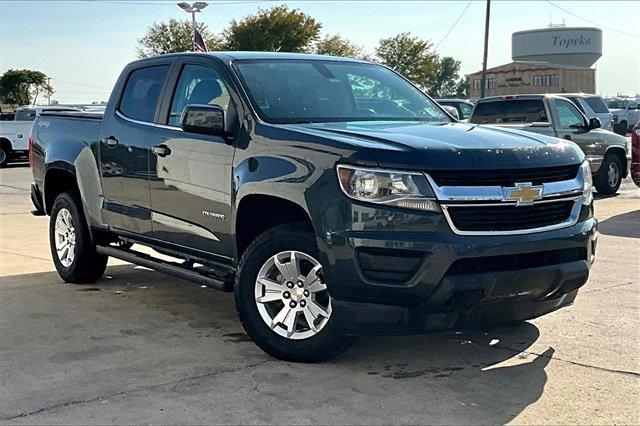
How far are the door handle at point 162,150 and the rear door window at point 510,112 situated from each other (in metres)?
8.82

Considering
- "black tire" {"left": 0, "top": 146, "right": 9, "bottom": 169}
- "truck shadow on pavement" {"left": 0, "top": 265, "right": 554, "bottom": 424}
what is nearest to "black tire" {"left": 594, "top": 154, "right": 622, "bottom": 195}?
"truck shadow on pavement" {"left": 0, "top": 265, "right": 554, "bottom": 424}

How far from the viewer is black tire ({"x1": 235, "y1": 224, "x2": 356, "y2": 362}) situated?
4.75m

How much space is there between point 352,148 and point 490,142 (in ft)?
2.68

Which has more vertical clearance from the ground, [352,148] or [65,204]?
[352,148]

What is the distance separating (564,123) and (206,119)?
999 centimetres

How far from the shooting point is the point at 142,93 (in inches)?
260

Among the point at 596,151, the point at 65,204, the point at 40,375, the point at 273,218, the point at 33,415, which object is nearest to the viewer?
the point at 33,415

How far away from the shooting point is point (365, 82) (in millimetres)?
6199

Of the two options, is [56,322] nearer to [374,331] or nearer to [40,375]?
[40,375]

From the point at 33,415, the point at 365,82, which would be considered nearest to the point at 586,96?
the point at 365,82

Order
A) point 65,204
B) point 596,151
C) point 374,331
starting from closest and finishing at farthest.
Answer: point 374,331 → point 65,204 → point 596,151

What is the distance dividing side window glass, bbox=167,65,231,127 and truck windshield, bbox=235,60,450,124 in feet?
0.65

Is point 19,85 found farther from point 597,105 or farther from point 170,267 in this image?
point 170,267

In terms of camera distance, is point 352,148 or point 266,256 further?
point 266,256
